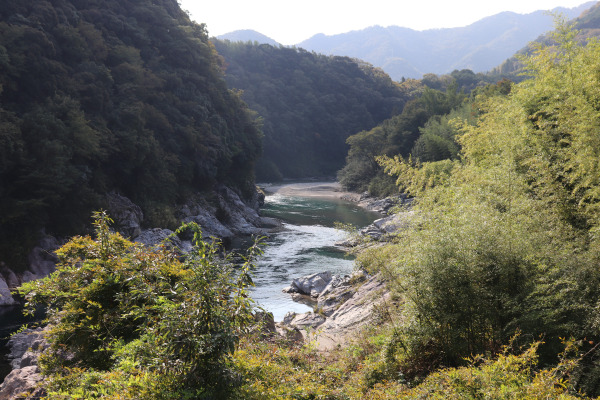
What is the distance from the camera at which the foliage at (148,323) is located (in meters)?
3.66

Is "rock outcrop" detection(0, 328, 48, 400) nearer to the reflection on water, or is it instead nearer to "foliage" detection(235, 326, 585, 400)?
"foliage" detection(235, 326, 585, 400)

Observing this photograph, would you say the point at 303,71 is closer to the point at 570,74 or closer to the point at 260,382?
the point at 570,74

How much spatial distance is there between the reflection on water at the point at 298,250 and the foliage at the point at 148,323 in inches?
96.0

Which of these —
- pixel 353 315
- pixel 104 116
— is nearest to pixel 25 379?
pixel 353 315

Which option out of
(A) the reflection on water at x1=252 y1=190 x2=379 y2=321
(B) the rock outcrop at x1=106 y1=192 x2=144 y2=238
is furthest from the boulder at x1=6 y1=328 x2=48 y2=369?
(B) the rock outcrop at x1=106 y1=192 x2=144 y2=238

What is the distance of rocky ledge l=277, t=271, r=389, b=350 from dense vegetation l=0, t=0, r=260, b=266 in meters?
11.7

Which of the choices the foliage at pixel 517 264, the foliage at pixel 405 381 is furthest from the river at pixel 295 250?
the foliage at pixel 517 264

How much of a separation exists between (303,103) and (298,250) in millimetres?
58832

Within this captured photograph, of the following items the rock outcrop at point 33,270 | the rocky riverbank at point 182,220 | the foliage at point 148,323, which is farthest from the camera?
the rocky riverbank at point 182,220

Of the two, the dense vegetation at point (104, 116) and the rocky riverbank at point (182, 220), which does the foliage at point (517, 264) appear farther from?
the dense vegetation at point (104, 116)

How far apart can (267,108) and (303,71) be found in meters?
11.4

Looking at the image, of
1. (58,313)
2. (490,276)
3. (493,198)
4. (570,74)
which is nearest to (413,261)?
(490,276)

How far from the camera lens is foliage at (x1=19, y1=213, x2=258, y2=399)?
144 inches

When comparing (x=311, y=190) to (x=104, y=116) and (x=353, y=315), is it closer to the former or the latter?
(x=104, y=116)
